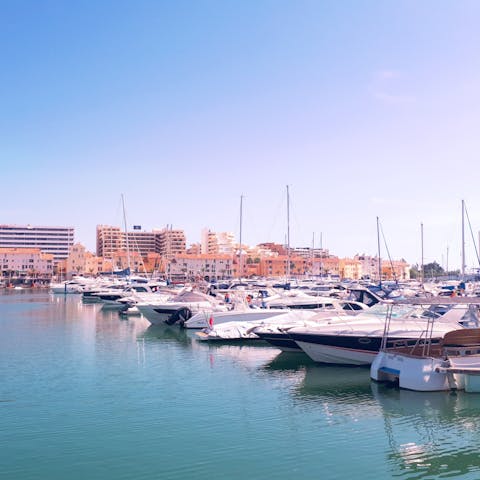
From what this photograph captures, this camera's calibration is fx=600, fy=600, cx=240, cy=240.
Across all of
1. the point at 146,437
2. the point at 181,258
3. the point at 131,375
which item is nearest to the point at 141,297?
the point at 131,375

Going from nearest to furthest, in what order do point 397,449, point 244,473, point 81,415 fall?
point 244,473 → point 397,449 → point 81,415

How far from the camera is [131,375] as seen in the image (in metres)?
24.2

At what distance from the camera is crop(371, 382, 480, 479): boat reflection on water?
1362 cm

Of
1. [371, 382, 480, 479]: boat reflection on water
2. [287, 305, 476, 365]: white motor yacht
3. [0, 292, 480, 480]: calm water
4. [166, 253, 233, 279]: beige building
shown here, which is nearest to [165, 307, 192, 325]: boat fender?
[0, 292, 480, 480]: calm water

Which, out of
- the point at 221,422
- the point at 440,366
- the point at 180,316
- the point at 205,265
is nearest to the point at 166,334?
the point at 180,316

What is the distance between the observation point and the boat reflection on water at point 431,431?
13617 millimetres

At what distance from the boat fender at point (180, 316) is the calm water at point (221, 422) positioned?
549 inches

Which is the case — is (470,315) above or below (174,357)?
above

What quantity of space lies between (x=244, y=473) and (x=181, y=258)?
177 metres

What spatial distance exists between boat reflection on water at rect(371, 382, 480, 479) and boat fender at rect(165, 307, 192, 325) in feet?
74.1

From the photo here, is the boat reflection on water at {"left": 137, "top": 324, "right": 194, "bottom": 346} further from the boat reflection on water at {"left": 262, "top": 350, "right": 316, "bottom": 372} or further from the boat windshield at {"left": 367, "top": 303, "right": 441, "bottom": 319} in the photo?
the boat windshield at {"left": 367, "top": 303, "right": 441, "bottom": 319}

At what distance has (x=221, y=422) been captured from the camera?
17016 mm

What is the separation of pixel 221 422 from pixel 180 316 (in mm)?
26191

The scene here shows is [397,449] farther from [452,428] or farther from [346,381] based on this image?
[346,381]
